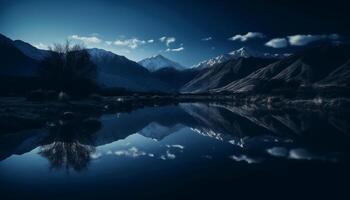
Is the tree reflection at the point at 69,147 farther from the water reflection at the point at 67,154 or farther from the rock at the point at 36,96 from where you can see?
the rock at the point at 36,96

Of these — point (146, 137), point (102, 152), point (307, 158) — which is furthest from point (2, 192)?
point (146, 137)

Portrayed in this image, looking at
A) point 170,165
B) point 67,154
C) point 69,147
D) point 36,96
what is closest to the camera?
point 170,165

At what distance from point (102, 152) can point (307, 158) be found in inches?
571

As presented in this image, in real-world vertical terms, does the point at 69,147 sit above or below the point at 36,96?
below

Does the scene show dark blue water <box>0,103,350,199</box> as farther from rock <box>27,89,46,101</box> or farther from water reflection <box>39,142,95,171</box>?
rock <box>27,89,46,101</box>

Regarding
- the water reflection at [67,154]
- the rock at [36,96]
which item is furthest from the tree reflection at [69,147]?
the rock at [36,96]

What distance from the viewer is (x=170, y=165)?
2166 centimetres

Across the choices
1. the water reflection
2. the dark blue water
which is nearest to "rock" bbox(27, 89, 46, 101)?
the dark blue water

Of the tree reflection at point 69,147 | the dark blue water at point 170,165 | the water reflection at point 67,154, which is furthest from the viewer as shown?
the tree reflection at point 69,147

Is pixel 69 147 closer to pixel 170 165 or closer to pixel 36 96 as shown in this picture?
pixel 170 165

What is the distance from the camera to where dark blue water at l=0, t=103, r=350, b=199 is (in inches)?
633

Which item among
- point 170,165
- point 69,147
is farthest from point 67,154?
point 170,165

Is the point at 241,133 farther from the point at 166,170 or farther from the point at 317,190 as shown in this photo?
the point at 317,190

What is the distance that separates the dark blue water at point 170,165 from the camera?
1608cm
